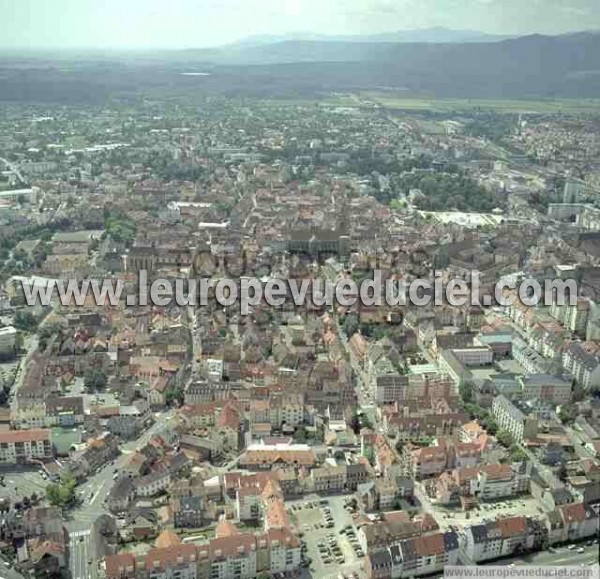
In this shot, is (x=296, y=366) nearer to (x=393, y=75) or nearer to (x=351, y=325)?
(x=351, y=325)

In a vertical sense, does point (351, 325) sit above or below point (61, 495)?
above

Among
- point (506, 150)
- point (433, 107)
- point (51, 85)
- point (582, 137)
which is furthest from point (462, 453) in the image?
point (51, 85)

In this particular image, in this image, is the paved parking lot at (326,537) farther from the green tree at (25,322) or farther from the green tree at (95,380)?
the green tree at (25,322)

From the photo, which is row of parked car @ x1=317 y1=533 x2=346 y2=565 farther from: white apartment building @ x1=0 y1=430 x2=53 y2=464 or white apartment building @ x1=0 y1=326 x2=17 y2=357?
white apartment building @ x1=0 y1=326 x2=17 y2=357

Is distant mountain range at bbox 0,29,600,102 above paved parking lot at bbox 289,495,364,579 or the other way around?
above

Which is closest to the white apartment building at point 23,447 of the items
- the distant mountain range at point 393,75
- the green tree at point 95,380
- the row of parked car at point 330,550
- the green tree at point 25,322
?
the green tree at point 95,380

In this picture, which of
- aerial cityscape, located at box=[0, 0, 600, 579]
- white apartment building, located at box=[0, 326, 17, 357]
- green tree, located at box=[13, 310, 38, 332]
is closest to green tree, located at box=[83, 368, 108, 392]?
aerial cityscape, located at box=[0, 0, 600, 579]

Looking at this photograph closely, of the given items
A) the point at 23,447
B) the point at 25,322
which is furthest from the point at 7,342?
the point at 23,447

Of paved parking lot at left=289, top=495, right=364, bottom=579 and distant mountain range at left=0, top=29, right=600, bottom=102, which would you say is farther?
distant mountain range at left=0, top=29, right=600, bottom=102
